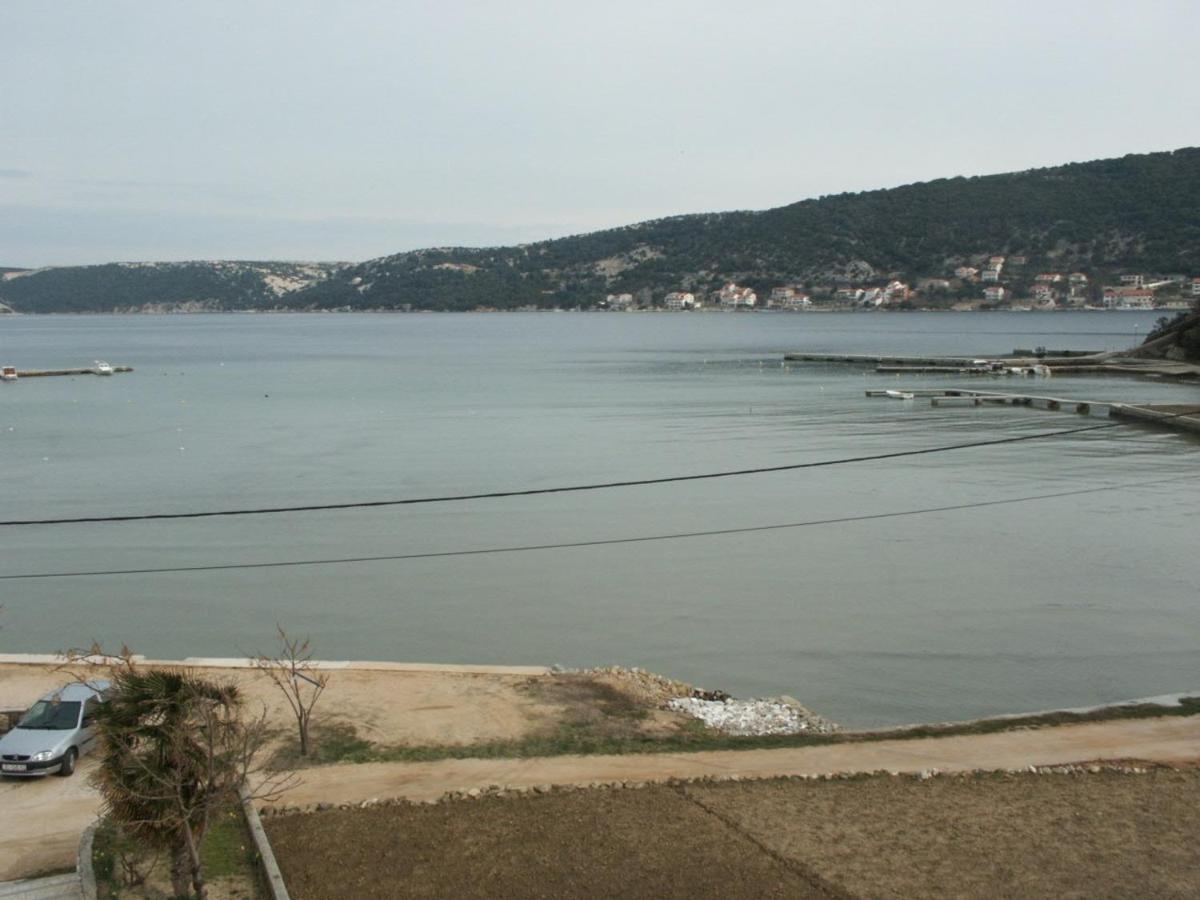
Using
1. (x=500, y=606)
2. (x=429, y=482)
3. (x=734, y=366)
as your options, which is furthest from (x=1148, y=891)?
(x=734, y=366)

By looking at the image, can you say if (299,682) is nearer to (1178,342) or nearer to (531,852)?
(531,852)

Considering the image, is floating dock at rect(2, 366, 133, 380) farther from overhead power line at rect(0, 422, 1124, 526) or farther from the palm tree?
the palm tree

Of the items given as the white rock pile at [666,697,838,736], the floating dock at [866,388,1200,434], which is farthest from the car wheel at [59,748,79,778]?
the floating dock at [866,388,1200,434]

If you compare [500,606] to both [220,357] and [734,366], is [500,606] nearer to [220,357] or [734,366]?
[734,366]

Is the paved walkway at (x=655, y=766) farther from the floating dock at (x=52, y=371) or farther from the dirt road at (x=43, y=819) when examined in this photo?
the floating dock at (x=52, y=371)

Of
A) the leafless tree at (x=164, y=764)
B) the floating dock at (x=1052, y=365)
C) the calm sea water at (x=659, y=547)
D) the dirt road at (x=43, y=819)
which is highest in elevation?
the leafless tree at (x=164, y=764)

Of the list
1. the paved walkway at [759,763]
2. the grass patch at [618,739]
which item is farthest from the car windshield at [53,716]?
the paved walkway at [759,763]
